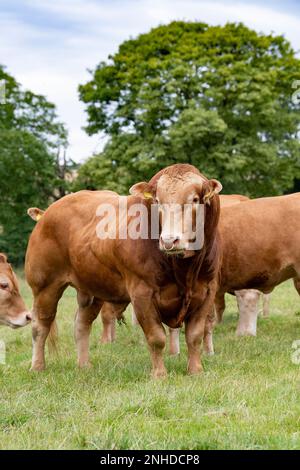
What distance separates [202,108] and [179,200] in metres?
24.8

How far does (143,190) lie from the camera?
655cm

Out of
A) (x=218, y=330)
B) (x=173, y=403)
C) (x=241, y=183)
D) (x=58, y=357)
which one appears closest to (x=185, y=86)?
(x=241, y=183)

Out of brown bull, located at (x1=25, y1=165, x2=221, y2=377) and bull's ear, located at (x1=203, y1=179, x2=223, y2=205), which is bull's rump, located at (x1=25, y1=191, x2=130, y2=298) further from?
bull's ear, located at (x1=203, y1=179, x2=223, y2=205)

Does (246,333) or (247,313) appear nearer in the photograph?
(246,333)

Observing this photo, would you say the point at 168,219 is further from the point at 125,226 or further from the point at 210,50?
the point at 210,50

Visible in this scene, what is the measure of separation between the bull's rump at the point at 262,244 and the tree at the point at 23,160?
2344 cm

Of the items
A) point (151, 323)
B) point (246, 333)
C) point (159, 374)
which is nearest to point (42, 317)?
point (151, 323)

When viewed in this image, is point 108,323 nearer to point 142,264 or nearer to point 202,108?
point 142,264

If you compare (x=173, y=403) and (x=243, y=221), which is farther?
(x=243, y=221)

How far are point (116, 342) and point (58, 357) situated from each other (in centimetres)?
164

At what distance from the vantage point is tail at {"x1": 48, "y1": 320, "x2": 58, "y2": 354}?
832cm

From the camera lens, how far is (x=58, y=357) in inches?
335
